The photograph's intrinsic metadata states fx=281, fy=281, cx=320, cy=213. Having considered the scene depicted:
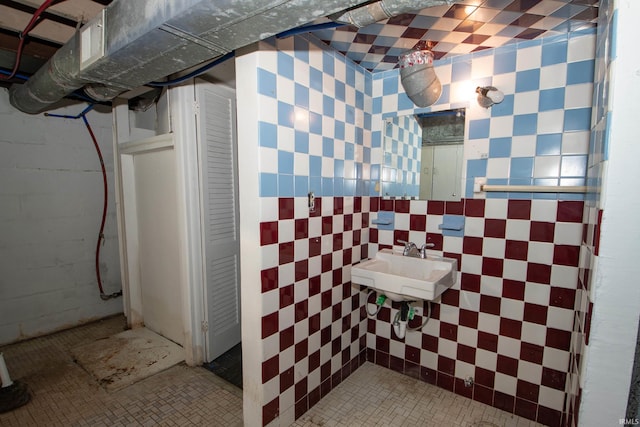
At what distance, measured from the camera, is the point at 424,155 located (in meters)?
1.89

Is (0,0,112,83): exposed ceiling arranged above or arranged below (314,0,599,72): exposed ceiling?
above

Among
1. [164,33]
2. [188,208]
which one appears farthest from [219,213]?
[164,33]

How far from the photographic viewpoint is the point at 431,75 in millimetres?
1643

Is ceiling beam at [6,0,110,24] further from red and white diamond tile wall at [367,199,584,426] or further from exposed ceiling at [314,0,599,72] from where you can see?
red and white diamond tile wall at [367,199,584,426]

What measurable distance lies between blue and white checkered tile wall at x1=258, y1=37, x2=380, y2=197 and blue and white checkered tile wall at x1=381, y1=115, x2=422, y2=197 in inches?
6.4

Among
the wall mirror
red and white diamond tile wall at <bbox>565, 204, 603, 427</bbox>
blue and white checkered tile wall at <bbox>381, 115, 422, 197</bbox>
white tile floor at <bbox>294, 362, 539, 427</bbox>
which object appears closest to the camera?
red and white diamond tile wall at <bbox>565, 204, 603, 427</bbox>

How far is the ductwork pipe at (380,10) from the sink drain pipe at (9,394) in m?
2.60

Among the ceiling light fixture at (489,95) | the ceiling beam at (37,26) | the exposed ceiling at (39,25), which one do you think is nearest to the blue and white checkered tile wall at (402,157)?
the ceiling light fixture at (489,95)

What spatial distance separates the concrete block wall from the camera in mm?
2266

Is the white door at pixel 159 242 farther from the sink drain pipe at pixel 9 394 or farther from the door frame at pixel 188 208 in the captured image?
the sink drain pipe at pixel 9 394

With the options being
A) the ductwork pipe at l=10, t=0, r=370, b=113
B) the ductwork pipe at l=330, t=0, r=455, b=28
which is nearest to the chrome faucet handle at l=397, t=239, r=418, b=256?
the ductwork pipe at l=330, t=0, r=455, b=28

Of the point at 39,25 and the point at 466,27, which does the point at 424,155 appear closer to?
the point at 466,27

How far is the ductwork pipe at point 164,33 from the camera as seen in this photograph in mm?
869

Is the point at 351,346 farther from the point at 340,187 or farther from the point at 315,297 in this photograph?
the point at 340,187
